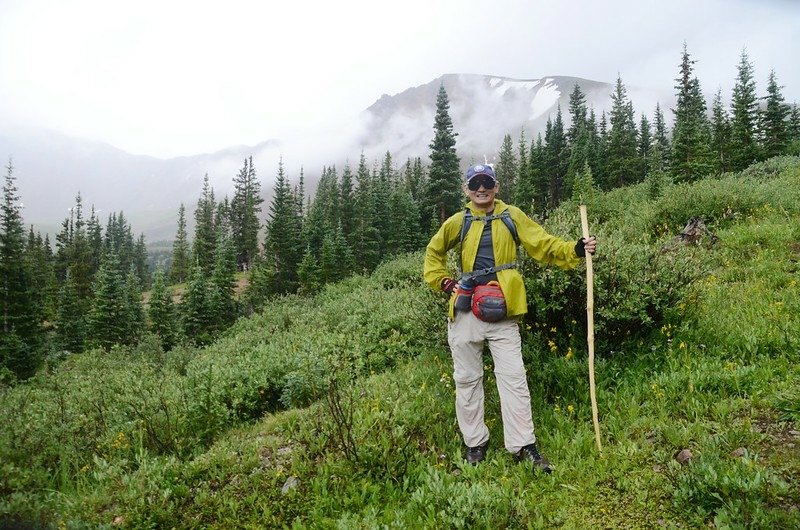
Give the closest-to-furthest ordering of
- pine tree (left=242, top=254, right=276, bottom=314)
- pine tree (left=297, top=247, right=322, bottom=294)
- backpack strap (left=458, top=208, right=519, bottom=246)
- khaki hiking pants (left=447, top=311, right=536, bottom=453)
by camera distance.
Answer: khaki hiking pants (left=447, top=311, right=536, bottom=453) → backpack strap (left=458, top=208, right=519, bottom=246) → pine tree (left=297, top=247, right=322, bottom=294) → pine tree (left=242, top=254, right=276, bottom=314)

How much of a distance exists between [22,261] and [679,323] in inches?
2021

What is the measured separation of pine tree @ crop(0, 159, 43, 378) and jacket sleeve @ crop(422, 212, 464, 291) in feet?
135

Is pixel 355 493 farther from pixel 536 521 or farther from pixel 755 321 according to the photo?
pixel 755 321

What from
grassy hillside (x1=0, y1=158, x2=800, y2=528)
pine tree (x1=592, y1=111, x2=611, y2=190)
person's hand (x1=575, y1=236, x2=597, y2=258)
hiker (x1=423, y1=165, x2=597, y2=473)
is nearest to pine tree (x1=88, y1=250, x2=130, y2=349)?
grassy hillside (x1=0, y1=158, x2=800, y2=528)

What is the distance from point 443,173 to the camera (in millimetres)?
41688

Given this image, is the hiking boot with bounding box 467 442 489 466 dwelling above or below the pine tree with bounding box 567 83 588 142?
below

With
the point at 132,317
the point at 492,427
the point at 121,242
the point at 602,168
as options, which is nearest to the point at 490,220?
the point at 492,427

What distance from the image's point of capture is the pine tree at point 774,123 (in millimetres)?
41344

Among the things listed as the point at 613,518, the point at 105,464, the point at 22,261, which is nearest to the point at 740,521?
the point at 613,518

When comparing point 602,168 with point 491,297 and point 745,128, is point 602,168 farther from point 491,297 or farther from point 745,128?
point 491,297

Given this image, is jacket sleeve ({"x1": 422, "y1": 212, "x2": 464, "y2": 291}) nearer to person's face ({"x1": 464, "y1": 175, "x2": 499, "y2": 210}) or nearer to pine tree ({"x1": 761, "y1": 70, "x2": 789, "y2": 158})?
person's face ({"x1": 464, "y1": 175, "x2": 499, "y2": 210})

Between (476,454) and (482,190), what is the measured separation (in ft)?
9.60

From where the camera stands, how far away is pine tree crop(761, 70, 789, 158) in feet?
136

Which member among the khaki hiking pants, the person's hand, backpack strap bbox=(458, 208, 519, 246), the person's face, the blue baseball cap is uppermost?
the blue baseball cap
